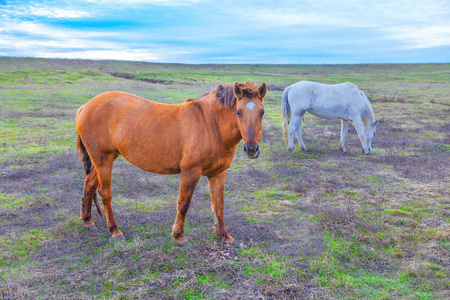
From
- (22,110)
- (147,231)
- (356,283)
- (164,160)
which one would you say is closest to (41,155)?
(147,231)

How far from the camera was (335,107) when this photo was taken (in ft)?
35.3

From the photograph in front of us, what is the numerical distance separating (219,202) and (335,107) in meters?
7.44

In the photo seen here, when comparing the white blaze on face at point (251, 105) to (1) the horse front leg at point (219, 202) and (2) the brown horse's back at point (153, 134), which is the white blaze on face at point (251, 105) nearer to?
(2) the brown horse's back at point (153, 134)

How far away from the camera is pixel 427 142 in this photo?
1195 centimetres

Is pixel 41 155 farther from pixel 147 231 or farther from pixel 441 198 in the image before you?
pixel 441 198

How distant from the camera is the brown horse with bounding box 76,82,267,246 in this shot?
435 cm

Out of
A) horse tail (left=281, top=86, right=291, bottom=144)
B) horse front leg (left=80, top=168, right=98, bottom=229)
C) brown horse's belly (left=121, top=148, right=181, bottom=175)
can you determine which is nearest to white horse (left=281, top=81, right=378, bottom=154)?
horse tail (left=281, top=86, right=291, bottom=144)

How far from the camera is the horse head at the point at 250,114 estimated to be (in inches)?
152

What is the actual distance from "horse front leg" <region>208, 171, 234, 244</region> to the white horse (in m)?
6.48

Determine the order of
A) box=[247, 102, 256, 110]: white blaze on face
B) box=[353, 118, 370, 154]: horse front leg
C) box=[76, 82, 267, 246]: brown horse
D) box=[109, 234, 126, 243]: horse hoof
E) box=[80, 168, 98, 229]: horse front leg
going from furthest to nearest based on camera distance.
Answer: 1. box=[353, 118, 370, 154]: horse front leg
2. box=[80, 168, 98, 229]: horse front leg
3. box=[109, 234, 126, 243]: horse hoof
4. box=[76, 82, 267, 246]: brown horse
5. box=[247, 102, 256, 110]: white blaze on face

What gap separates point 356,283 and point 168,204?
3845mm

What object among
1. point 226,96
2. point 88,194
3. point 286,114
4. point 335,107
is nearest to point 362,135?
point 335,107

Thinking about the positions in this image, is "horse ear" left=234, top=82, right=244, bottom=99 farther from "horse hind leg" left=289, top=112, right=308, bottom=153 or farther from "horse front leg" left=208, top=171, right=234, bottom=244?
"horse hind leg" left=289, top=112, right=308, bottom=153

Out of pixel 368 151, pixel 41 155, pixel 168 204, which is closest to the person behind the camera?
pixel 168 204
